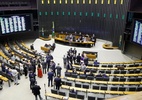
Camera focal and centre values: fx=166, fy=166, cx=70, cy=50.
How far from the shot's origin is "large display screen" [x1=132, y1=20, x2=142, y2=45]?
49.4ft

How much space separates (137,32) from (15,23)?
45.2ft

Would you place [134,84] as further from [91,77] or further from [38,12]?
[38,12]

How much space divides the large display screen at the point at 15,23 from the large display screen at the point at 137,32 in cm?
1259

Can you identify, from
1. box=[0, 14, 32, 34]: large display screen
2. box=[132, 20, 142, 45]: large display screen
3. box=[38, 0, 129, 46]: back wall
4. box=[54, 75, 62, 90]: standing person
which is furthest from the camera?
box=[38, 0, 129, 46]: back wall

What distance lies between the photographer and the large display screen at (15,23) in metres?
19.2

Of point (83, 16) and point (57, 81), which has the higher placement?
point (83, 16)

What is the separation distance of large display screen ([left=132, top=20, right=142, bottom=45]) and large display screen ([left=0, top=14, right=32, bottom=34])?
12.6 meters

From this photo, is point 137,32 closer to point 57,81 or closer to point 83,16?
point 83,16

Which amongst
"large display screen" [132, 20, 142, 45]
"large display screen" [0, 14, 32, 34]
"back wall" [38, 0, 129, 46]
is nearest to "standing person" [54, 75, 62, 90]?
"large display screen" [132, 20, 142, 45]

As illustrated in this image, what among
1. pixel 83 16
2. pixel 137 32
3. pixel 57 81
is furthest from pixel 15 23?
pixel 137 32

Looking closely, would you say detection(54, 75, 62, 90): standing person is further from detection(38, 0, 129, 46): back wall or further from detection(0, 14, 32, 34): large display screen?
detection(0, 14, 32, 34): large display screen

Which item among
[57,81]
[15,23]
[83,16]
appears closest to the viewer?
[57,81]

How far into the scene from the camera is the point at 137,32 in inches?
609

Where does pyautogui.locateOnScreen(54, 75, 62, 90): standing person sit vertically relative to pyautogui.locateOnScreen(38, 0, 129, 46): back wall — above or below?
below
